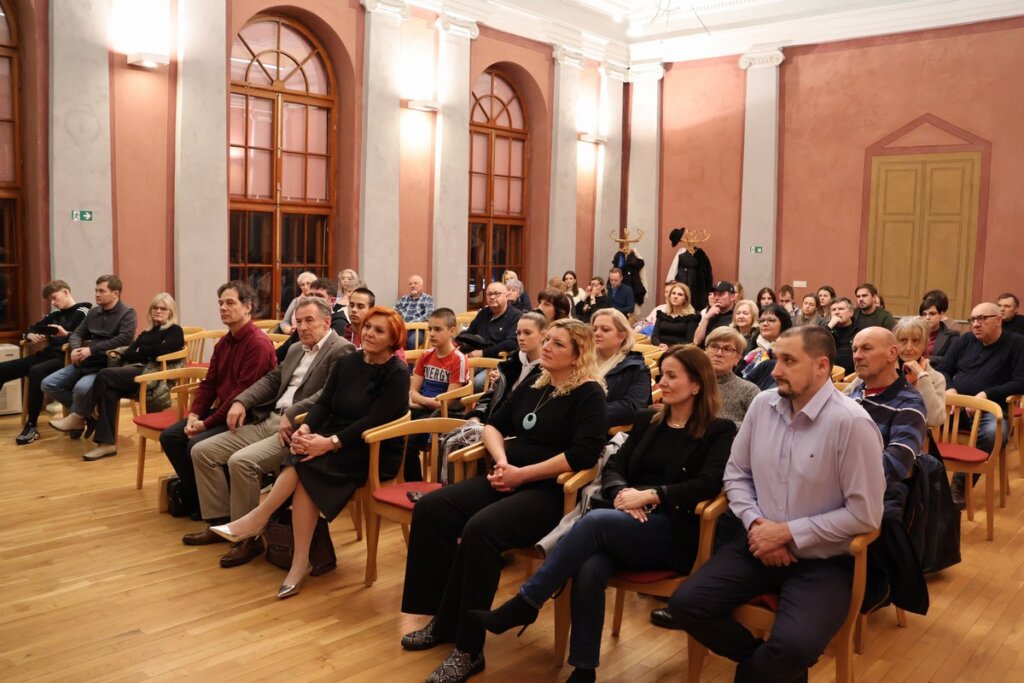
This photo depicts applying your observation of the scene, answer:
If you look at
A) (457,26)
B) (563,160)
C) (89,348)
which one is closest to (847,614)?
(89,348)

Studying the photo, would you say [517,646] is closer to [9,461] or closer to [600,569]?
[600,569]

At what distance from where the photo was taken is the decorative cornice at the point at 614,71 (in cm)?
1253

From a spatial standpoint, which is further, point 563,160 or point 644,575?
point 563,160

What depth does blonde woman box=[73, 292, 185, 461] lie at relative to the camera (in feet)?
20.2

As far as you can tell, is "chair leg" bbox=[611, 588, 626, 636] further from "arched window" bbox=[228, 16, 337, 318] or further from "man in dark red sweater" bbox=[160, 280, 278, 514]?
"arched window" bbox=[228, 16, 337, 318]

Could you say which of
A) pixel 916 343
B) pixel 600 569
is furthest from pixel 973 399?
pixel 600 569

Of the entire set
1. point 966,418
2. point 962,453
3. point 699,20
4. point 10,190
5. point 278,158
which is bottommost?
point 962,453

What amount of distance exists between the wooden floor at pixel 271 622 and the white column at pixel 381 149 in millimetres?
5390

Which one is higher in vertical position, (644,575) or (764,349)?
(764,349)

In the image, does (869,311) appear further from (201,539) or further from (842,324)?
(201,539)

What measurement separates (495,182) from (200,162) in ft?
14.3

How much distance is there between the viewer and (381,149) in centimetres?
986

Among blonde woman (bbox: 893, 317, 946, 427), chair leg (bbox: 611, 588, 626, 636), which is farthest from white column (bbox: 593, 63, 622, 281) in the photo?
chair leg (bbox: 611, 588, 626, 636)

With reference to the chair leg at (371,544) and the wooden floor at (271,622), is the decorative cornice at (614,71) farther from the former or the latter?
the chair leg at (371,544)
